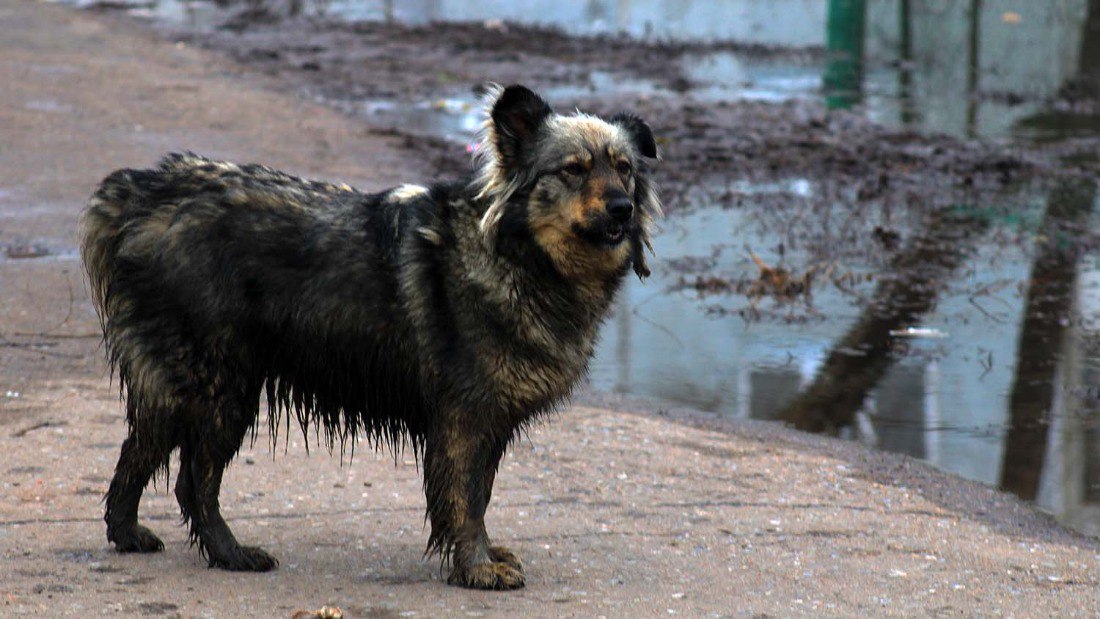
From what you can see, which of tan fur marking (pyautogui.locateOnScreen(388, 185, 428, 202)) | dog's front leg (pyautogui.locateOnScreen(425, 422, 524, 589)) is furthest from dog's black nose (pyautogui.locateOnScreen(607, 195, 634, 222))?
dog's front leg (pyautogui.locateOnScreen(425, 422, 524, 589))

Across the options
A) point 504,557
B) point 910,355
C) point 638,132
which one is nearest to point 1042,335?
point 910,355

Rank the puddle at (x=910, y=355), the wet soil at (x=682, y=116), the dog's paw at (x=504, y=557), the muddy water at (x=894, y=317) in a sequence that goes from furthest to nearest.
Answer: the wet soil at (x=682, y=116), the muddy water at (x=894, y=317), the puddle at (x=910, y=355), the dog's paw at (x=504, y=557)

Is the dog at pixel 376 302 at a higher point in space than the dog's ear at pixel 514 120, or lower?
lower

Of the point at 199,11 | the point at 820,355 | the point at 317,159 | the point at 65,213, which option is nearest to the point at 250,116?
the point at 317,159

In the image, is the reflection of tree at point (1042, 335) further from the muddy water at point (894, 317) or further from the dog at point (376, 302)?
the dog at point (376, 302)

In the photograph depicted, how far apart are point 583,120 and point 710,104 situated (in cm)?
1196

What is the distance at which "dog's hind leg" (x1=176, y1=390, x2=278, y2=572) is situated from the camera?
538 cm

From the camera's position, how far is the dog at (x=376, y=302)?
17.5ft

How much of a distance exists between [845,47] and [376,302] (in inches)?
703

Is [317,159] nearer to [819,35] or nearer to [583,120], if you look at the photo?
[583,120]

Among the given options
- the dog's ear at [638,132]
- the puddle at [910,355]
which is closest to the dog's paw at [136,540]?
the dog's ear at [638,132]

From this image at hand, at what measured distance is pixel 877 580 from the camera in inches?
221

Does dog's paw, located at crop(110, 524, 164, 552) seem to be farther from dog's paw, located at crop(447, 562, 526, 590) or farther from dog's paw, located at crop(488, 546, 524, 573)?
dog's paw, located at crop(488, 546, 524, 573)

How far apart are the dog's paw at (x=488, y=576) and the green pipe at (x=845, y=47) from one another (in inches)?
539
